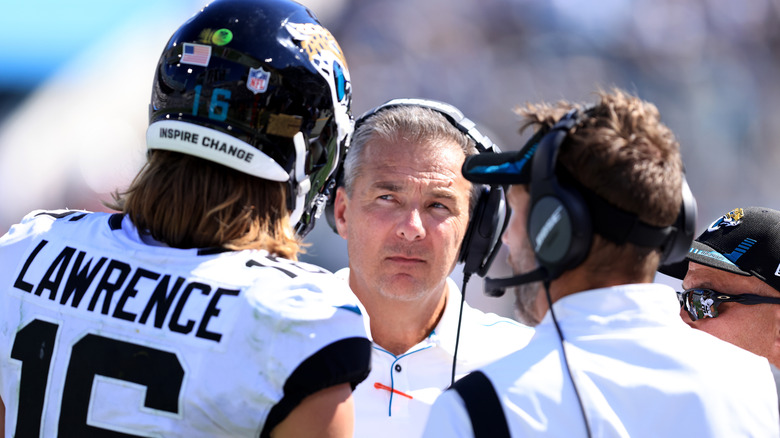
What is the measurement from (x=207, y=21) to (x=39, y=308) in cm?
69

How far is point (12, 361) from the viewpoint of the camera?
144cm

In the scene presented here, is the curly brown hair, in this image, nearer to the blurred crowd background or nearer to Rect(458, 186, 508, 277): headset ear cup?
Rect(458, 186, 508, 277): headset ear cup

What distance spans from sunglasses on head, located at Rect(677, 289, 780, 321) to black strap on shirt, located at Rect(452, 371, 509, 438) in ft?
5.66

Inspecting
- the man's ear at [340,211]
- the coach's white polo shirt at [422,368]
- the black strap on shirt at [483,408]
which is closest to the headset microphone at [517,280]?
the black strap on shirt at [483,408]

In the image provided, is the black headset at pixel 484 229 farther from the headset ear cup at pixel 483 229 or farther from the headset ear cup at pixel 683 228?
the headset ear cup at pixel 683 228

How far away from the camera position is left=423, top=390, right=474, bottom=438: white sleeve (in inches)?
49.1

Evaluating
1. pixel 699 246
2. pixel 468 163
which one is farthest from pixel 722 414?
pixel 699 246

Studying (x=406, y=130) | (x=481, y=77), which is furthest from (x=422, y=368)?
(x=481, y=77)

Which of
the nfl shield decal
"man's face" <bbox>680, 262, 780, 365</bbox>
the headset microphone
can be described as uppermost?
the nfl shield decal

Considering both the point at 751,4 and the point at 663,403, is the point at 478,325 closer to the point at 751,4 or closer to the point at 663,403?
the point at 663,403

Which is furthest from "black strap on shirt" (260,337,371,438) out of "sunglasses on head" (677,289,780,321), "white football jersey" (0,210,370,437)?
"sunglasses on head" (677,289,780,321)

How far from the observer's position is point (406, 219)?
8.55 ft

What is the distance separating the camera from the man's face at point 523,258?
1.51 m

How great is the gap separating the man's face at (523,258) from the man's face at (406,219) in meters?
0.98
